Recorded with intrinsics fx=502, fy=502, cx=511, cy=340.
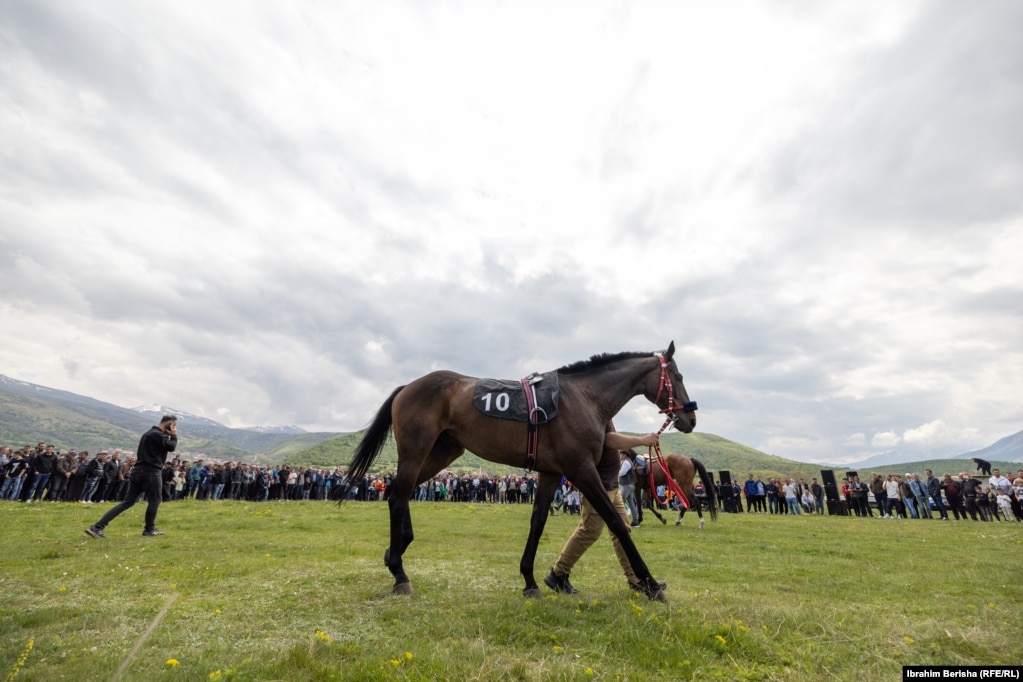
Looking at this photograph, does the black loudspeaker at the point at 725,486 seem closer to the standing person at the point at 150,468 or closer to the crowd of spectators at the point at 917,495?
the crowd of spectators at the point at 917,495

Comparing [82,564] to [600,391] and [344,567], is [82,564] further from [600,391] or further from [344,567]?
[600,391]

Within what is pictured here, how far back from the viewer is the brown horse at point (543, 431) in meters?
6.32

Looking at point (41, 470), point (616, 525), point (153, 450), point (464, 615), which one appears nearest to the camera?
point (464, 615)

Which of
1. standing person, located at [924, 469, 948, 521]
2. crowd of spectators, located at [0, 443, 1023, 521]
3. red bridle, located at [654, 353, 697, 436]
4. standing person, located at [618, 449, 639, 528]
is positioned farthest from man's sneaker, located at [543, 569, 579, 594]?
standing person, located at [924, 469, 948, 521]

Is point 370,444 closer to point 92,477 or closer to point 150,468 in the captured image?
point 150,468

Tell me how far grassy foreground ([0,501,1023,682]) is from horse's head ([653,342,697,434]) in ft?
7.67

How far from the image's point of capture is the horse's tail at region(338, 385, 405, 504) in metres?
7.97

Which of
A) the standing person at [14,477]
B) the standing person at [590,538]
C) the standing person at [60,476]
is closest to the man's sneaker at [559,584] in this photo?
the standing person at [590,538]

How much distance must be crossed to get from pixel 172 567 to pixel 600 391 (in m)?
7.18

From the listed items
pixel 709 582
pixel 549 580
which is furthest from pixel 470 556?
pixel 709 582

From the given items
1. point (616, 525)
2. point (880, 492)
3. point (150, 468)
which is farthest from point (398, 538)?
point (880, 492)

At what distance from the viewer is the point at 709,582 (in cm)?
802

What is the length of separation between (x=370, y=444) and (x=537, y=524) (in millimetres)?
3177

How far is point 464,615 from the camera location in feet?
17.5
